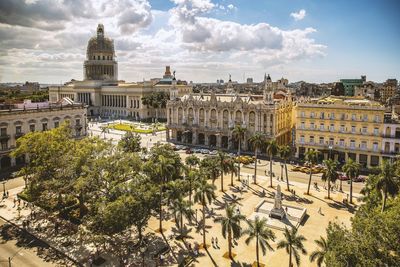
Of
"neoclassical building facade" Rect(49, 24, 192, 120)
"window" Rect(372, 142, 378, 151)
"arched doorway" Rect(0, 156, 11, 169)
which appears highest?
"neoclassical building facade" Rect(49, 24, 192, 120)

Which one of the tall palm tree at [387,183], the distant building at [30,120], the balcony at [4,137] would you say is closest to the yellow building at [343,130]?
the tall palm tree at [387,183]

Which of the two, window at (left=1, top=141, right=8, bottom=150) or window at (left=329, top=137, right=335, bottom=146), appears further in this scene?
window at (left=329, top=137, right=335, bottom=146)

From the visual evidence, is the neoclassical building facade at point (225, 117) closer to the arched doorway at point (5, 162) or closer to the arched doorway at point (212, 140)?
the arched doorway at point (212, 140)

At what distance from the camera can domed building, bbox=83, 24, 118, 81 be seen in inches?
7525

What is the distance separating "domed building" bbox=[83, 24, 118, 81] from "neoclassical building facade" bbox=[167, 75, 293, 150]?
314ft

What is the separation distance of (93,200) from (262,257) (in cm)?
2433

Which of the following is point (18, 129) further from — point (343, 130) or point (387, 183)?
point (343, 130)

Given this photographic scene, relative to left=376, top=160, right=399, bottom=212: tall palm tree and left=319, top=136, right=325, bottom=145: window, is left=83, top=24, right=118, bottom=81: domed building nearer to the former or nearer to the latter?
left=319, top=136, right=325, bottom=145: window

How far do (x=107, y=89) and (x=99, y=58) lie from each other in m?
22.7

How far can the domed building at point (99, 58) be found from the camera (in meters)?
191

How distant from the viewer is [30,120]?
8494cm

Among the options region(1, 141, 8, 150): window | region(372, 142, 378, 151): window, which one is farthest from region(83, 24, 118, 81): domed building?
region(372, 142, 378, 151): window

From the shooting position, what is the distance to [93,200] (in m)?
44.7

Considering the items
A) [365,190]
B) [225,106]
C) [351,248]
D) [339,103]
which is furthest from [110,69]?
[351,248]
